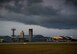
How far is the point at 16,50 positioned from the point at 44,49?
3.81 ft

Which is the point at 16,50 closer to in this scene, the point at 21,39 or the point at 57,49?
the point at 57,49

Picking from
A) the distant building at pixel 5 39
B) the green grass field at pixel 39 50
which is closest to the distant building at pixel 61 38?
the green grass field at pixel 39 50

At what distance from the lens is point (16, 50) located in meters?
6.71

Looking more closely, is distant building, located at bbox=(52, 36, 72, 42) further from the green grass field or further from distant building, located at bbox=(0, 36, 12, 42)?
distant building, located at bbox=(0, 36, 12, 42)

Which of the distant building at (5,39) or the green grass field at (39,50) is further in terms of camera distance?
the distant building at (5,39)

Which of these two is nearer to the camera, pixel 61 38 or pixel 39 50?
pixel 39 50

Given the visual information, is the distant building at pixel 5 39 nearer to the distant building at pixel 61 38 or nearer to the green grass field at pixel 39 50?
the green grass field at pixel 39 50

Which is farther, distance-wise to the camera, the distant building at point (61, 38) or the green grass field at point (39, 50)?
the distant building at point (61, 38)

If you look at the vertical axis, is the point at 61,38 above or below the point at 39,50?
above

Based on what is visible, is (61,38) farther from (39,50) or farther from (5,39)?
(5,39)

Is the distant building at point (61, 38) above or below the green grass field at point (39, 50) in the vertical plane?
above

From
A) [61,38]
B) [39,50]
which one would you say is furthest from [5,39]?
[61,38]

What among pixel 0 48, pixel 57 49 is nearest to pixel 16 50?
pixel 0 48

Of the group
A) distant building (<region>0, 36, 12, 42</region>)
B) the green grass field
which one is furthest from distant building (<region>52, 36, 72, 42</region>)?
distant building (<region>0, 36, 12, 42</region>)
